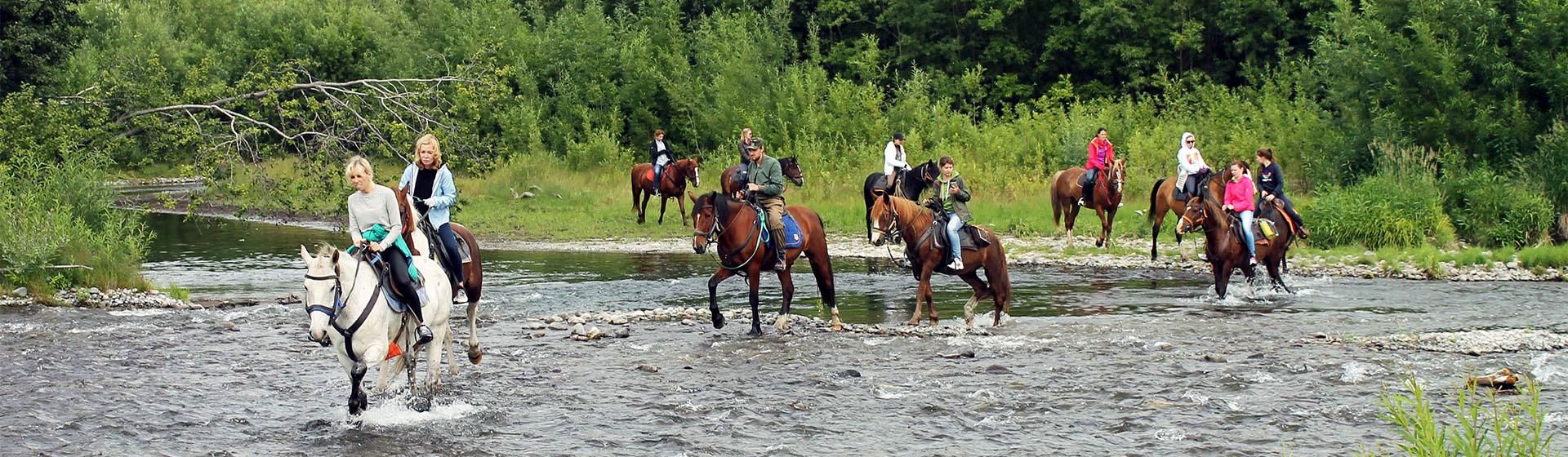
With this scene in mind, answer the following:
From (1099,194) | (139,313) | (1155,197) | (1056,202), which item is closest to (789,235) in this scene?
(139,313)

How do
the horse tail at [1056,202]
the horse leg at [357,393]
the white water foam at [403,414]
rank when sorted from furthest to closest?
the horse tail at [1056,202] → the white water foam at [403,414] → the horse leg at [357,393]

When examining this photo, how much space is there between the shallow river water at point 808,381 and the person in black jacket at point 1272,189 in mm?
1206

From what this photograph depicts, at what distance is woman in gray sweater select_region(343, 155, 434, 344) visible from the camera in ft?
33.8

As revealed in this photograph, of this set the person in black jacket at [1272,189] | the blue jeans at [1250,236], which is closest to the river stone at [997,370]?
the blue jeans at [1250,236]

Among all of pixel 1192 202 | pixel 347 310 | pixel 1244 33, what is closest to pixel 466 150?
pixel 1192 202

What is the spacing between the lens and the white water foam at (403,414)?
10.8 m

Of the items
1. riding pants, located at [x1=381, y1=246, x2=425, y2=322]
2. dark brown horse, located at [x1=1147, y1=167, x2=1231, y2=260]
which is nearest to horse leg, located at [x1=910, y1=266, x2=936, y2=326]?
riding pants, located at [x1=381, y1=246, x2=425, y2=322]

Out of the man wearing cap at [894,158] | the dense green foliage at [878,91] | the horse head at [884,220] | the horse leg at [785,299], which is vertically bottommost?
the horse leg at [785,299]

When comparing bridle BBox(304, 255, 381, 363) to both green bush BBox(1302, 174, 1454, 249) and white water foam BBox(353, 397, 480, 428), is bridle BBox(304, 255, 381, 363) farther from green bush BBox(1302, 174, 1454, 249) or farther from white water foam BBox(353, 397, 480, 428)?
green bush BBox(1302, 174, 1454, 249)

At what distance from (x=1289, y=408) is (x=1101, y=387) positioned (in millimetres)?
1575

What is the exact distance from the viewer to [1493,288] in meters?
18.4

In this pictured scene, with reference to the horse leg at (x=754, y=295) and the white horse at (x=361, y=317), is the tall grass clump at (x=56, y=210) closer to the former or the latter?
the horse leg at (x=754, y=295)

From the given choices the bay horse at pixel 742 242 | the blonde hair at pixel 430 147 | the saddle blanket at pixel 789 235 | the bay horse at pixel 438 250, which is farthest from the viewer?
the saddle blanket at pixel 789 235

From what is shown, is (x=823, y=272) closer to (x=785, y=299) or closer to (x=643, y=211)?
(x=785, y=299)
